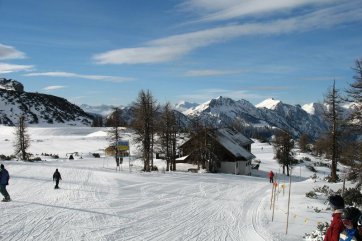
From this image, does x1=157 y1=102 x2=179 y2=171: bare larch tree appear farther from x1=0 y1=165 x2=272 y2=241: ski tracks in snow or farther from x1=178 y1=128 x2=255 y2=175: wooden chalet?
x1=0 y1=165 x2=272 y2=241: ski tracks in snow

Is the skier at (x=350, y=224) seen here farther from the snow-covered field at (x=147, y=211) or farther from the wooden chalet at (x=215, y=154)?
the wooden chalet at (x=215, y=154)

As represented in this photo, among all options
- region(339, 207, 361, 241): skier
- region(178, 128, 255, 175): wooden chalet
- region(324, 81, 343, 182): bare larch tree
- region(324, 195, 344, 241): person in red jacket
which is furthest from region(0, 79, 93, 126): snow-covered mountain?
region(339, 207, 361, 241): skier

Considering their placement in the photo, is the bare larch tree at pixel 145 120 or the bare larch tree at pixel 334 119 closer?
the bare larch tree at pixel 334 119

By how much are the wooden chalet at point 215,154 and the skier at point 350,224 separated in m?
45.9

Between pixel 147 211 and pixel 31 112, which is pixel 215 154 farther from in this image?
pixel 31 112

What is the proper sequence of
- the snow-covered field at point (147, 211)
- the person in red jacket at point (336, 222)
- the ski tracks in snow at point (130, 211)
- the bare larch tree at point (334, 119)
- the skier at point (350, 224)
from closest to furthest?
the skier at point (350, 224) → the person in red jacket at point (336, 222) → the ski tracks in snow at point (130, 211) → the snow-covered field at point (147, 211) → the bare larch tree at point (334, 119)

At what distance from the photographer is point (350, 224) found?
7.27 meters

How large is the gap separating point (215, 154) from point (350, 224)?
50212 mm

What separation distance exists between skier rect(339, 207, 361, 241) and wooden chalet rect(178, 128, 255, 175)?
151 feet

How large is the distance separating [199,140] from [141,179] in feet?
66.9

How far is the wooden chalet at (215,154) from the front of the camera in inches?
2135

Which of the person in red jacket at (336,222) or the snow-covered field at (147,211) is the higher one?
the person in red jacket at (336,222)

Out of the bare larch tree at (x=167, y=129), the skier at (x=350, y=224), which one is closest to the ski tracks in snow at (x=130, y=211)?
the skier at (x=350, y=224)

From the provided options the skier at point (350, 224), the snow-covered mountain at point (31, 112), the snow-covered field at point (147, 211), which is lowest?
the snow-covered field at point (147, 211)
